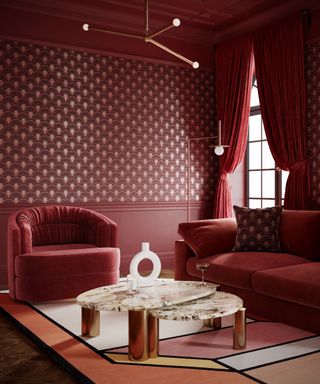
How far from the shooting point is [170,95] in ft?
22.6

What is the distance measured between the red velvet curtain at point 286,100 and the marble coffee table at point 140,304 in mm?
2458

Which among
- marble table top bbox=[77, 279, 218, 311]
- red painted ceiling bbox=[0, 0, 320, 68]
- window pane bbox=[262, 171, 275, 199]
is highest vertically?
red painted ceiling bbox=[0, 0, 320, 68]

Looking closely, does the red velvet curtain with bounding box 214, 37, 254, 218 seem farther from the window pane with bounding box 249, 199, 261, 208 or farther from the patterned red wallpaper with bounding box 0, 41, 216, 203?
the window pane with bounding box 249, 199, 261, 208

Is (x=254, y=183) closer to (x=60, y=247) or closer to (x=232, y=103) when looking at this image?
(x=232, y=103)

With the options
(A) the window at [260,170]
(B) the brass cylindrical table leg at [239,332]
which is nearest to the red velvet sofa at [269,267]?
(B) the brass cylindrical table leg at [239,332]

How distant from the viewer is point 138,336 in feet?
10.3

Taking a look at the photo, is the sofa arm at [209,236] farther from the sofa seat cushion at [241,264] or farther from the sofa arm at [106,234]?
the sofa arm at [106,234]

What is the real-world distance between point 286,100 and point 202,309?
3458 millimetres

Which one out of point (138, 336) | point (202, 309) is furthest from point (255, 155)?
point (138, 336)

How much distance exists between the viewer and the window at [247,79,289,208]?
257 inches

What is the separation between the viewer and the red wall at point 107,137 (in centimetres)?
582

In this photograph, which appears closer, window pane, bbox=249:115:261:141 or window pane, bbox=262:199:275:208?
window pane, bbox=262:199:275:208

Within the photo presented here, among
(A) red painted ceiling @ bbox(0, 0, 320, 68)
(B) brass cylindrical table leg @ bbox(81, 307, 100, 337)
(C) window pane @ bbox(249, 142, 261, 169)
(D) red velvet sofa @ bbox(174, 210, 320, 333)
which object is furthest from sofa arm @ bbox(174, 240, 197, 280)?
(A) red painted ceiling @ bbox(0, 0, 320, 68)

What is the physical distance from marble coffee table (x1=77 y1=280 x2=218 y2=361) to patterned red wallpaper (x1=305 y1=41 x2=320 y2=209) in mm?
2475
